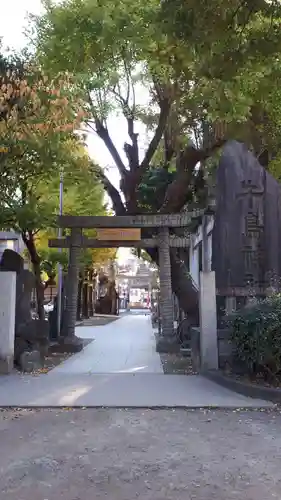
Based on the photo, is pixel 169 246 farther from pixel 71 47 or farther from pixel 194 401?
pixel 194 401

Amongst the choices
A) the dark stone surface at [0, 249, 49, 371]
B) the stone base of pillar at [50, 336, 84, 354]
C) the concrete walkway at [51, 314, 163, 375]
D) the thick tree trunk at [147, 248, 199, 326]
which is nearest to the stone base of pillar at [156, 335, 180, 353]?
the concrete walkway at [51, 314, 163, 375]

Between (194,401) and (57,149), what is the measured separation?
18.2 ft

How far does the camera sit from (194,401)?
7762 millimetres

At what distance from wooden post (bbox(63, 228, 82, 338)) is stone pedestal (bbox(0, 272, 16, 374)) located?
166 inches

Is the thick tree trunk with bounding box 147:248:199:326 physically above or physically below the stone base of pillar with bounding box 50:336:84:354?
above

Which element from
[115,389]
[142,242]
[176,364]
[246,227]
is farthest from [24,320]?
[246,227]

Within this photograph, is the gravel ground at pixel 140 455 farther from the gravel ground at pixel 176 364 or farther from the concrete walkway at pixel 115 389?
the gravel ground at pixel 176 364

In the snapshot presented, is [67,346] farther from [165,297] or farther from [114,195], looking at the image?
[114,195]

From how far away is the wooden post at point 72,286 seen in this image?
14656 mm

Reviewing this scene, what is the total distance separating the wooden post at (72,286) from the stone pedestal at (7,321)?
4214 millimetres

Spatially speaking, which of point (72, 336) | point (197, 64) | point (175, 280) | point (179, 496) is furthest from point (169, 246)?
point (179, 496)

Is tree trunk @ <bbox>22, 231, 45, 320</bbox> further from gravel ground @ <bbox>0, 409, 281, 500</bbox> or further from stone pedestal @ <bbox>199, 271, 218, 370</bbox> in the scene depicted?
gravel ground @ <bbox>0, 409, 281, 500</bbox>

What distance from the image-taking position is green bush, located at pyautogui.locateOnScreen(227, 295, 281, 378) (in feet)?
25.8

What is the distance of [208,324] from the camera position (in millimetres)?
9836
